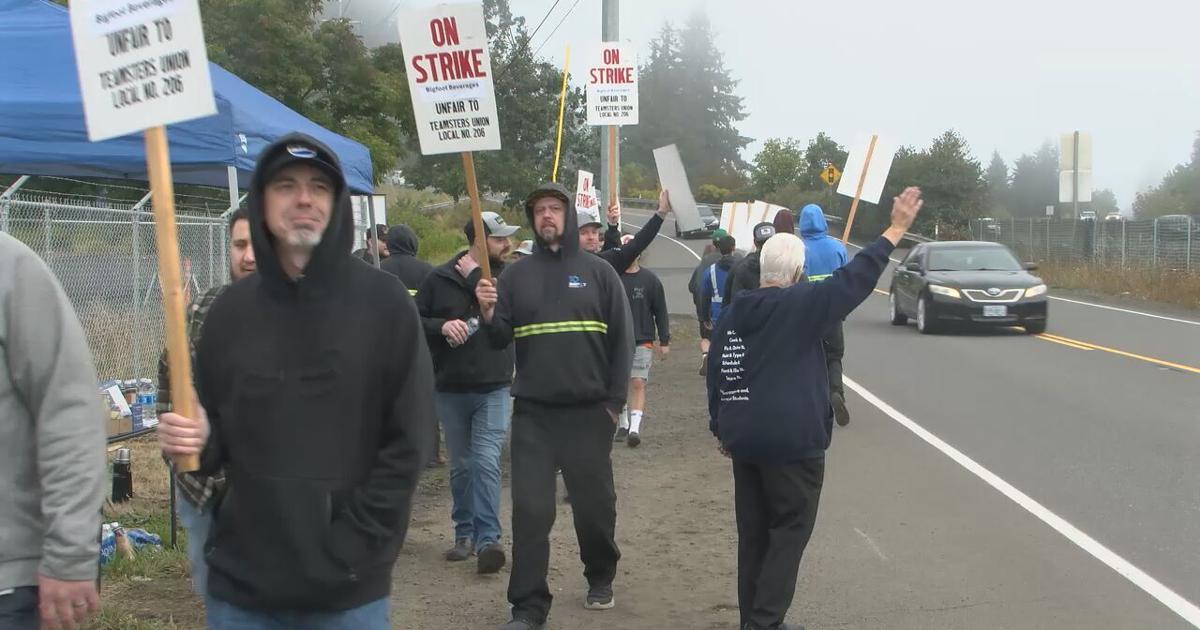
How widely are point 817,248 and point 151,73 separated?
8.43 meters

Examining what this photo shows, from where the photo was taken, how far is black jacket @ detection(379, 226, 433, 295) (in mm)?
9922

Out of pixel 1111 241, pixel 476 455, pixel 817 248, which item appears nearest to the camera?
pixel 476 455

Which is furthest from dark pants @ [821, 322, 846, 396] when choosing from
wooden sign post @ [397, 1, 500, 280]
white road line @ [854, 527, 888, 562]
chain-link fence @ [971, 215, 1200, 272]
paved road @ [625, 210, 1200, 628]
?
chain-link fence @ [971, 215, 1200, 272]

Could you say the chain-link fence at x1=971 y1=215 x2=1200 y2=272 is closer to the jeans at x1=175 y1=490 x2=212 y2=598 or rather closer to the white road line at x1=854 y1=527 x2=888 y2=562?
the white road line at x1=854 y1=527 x2=888 y2=562

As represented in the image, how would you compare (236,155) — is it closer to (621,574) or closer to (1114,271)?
(621,574)

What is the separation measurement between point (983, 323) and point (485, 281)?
1705cm

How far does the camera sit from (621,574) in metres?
7.54

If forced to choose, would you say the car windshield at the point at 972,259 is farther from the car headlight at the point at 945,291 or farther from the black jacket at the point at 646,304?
the black jacket at the point at 646,304

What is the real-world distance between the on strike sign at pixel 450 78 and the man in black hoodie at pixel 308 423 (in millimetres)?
2898

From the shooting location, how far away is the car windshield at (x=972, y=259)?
2274 cm

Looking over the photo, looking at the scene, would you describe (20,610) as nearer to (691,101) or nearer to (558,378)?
(558,378)

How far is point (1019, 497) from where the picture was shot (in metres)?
9.19

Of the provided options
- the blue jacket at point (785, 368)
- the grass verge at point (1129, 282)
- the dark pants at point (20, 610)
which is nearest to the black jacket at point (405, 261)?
the blue jacket at point (785, 368)

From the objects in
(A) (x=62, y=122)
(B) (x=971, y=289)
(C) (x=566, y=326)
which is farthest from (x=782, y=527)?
(B) (x=971, y=289)
